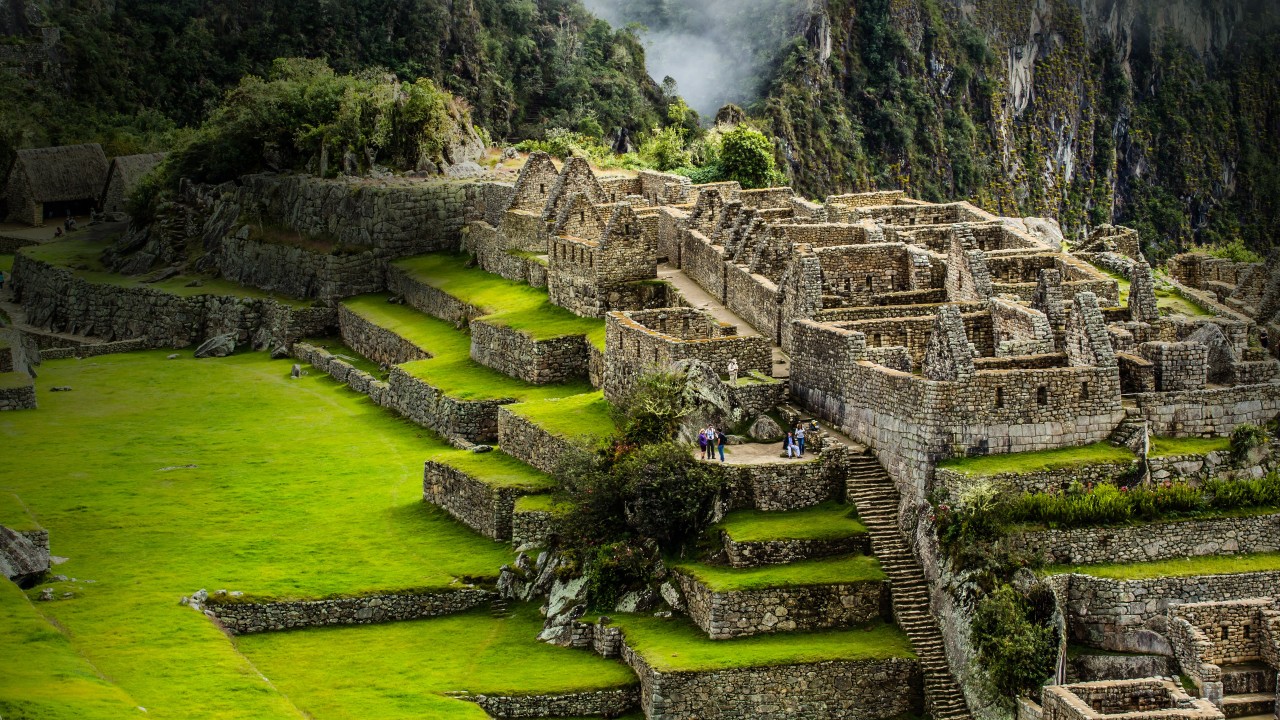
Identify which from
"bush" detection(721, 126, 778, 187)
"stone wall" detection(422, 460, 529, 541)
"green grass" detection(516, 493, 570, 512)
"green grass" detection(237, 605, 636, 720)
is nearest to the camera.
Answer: "green grass" detection(237, 605, 636, 720)

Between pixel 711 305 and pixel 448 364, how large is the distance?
328 inches

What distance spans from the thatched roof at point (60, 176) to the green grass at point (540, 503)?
49272 millimetres

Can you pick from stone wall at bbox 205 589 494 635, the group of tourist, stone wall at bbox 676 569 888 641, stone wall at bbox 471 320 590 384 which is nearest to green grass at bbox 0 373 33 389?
stone wall at bbox 471 320 590 384

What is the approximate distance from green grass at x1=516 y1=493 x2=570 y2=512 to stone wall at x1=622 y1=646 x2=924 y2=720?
7.20m

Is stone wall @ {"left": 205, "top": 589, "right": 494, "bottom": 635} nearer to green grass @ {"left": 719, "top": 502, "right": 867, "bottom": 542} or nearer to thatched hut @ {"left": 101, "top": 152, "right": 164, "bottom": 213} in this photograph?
green grass @ {"left": 719, "top": 502, "right": 867, "bottom": 542}

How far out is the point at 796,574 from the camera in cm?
4219

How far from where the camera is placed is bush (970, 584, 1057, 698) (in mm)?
38938

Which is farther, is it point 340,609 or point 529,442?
point 529,442

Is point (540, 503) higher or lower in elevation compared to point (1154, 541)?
lower

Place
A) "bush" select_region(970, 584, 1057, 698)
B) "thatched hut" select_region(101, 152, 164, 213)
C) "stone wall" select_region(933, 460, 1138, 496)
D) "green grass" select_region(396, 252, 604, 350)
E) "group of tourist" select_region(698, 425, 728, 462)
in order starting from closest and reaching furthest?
1. "bush" select_region(970, 584, 1057, 698)
2. "stone wall" select_region(933, 460, 1138, 496)
3. "group of tourist" select_region(698, 425, 728, 462)
4. "green grass" select_region(396, 252, 604, 350)
5. "thatched hut" select_region(101, 152, 164, 213)

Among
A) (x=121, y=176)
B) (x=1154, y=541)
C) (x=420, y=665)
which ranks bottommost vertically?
(x=420, y=665)

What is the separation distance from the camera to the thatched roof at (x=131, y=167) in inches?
3585

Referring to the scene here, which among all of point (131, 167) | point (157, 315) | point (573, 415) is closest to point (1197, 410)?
point (573, 415)

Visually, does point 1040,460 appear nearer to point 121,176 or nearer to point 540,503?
point 540,503
